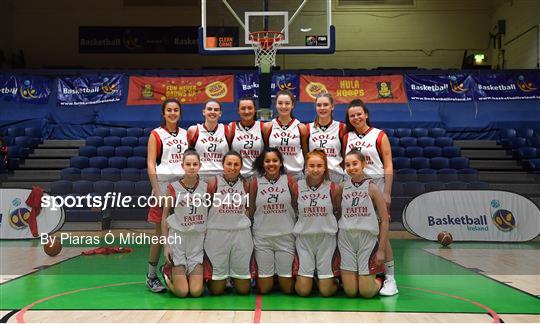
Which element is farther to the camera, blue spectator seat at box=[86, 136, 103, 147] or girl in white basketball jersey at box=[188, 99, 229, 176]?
blue spectator seat at box=[86, 136, 103, 147]

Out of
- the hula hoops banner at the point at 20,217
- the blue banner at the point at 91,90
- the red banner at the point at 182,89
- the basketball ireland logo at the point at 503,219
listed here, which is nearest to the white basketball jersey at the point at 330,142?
the basketball ireland logo at the point at 503,219

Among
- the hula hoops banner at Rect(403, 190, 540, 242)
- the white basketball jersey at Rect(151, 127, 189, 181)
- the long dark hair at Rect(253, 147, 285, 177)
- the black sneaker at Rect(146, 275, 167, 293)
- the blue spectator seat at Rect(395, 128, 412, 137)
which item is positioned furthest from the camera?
the blue spectator seat at Rect(395, 128, 412, 137)

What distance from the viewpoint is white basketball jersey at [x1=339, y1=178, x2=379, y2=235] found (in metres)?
4.22

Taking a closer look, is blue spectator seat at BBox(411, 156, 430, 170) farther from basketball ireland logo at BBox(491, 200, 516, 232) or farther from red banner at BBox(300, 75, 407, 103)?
basketball ireland logo at BBox(491, 200, 516, 232)

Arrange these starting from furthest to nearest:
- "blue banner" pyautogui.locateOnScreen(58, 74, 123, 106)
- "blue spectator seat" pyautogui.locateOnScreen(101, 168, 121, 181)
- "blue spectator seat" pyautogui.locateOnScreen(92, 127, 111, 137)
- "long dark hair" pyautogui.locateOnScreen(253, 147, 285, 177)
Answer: "blue banner" pyautogui.locateOnScreen(58, 74, 123, 106) → "blue spectator seat" pyautogui.locateOnScreen(92, 127, 111, 137) → "blue spectator seat" pyautogui.locateOnScreen(101, 168, 121, 181) → "long dark hair" pyautogui.locateOnScreen(253, 147, 285, 177)

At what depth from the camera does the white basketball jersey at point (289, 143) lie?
15.2 ft

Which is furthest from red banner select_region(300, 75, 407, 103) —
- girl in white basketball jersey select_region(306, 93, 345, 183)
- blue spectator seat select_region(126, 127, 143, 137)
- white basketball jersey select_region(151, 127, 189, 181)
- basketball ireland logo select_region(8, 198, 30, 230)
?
white basketball jersey select_region(151, 127, 189, 181)

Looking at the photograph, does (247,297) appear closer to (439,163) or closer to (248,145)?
(248,145)

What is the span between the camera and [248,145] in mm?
4648

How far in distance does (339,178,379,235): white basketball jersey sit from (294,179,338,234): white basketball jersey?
0.10 meters

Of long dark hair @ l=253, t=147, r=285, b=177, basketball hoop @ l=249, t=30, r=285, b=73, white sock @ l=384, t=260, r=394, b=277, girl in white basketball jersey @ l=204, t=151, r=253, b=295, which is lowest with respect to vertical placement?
white sock @ l=384, t=260, r=394, b=277

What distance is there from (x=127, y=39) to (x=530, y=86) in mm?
12253

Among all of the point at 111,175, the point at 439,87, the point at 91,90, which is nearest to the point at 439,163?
the point at 439,87

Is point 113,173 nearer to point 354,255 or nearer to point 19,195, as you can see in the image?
point 19,195
